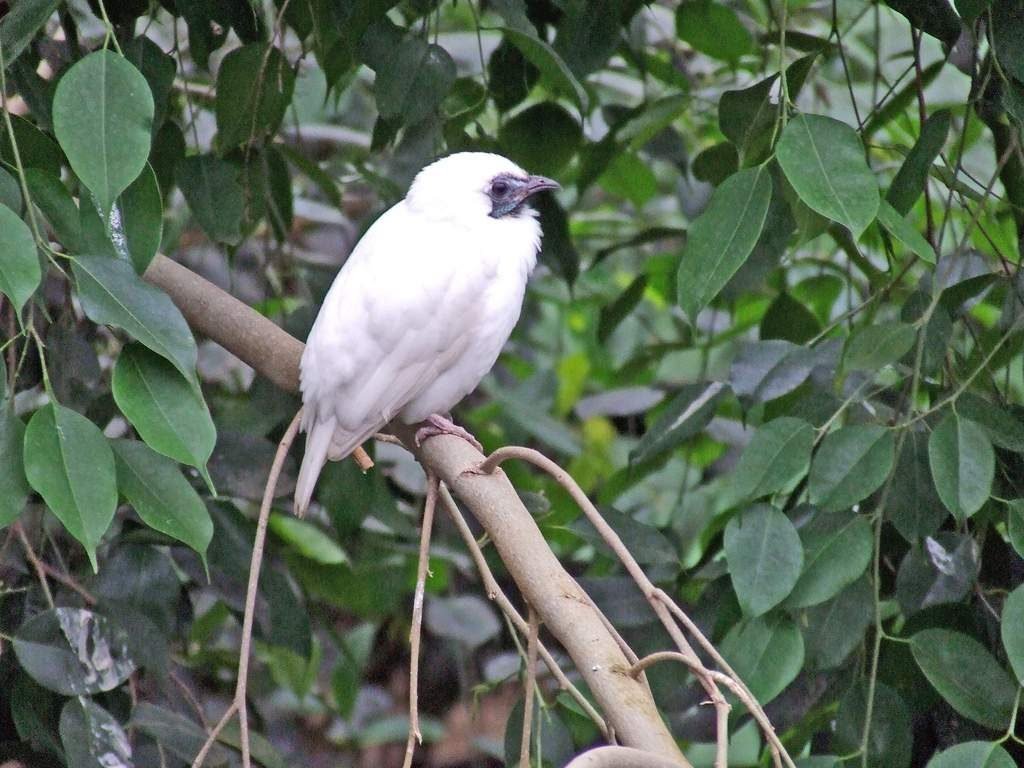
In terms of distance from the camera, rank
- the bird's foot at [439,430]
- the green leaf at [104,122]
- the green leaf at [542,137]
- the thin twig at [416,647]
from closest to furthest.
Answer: the thin twig at [416,647] < the green leaf at [104,122] < the bird's foot at [439,430] < the green leaf at [542,137]

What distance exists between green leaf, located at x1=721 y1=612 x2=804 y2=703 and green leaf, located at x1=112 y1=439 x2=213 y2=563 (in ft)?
2.68

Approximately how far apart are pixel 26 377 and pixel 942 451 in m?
1.50

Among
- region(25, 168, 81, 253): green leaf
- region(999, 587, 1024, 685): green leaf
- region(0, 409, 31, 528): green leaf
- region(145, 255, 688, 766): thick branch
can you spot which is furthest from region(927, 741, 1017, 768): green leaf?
region(25, 168, 81, 253): green leaf

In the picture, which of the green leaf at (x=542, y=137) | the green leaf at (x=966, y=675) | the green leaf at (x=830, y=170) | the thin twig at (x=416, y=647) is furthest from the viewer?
the green leaf at (x=542, y=137)

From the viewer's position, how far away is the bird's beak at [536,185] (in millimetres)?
2865

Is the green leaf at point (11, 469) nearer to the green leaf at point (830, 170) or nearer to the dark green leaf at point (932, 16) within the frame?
the green leaf at point (830, 170)

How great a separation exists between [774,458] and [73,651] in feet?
→ 3.58

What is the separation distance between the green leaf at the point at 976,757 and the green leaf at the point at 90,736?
117cm

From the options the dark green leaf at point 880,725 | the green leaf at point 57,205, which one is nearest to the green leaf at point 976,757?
the dark green leaf at point 880,725

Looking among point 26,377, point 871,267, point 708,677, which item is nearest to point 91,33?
point 26,377

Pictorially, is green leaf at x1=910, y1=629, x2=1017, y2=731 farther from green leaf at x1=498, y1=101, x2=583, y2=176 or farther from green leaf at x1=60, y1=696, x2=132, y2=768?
green leaf at x1=498, y1=101, x2=583, y2=176

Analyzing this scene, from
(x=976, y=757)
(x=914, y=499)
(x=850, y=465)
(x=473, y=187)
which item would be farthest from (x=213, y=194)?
(x=976, y=757)

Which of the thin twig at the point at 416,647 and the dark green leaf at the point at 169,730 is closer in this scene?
the thin twig at the point at 416,647

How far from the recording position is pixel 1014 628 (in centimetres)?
189
